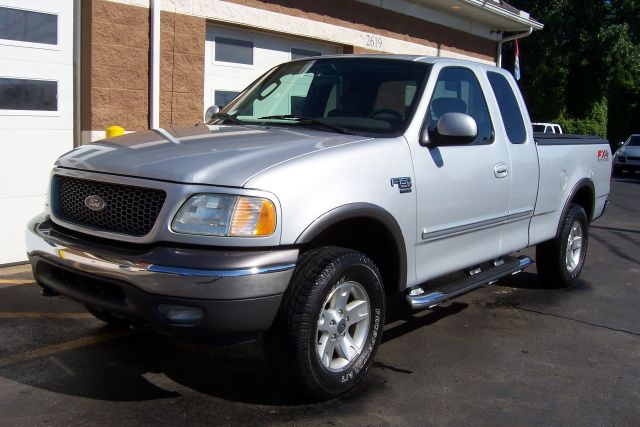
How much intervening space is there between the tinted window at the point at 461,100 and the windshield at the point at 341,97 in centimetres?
17

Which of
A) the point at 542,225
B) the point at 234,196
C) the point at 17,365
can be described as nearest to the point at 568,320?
the point at 542,225

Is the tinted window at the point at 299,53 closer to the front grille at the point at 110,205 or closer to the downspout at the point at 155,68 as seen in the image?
the downspout at the point at 155,68

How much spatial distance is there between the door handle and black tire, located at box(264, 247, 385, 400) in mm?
1556

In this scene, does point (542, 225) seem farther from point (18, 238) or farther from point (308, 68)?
point (18, 238)

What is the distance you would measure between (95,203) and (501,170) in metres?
2.92

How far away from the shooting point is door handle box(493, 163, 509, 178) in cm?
512

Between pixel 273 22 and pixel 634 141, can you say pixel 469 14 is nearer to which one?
pixel 273 22

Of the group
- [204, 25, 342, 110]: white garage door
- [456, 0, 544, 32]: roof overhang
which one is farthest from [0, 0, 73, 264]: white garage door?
[456, 0, 544, 32]: roof overhang

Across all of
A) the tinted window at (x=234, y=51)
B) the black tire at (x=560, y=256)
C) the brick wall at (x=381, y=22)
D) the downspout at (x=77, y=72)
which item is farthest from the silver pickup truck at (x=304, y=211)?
the brick wall at (x=381, y=22)

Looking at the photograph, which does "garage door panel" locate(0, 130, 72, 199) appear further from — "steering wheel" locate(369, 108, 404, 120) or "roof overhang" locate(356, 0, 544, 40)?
"roof overhang" locate(356, 0, 544, 40)

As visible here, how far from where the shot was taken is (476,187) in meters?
4.88

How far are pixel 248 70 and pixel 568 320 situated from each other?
206 inches

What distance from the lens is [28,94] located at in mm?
6926

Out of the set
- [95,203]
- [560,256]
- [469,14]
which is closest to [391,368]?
[95,203]
